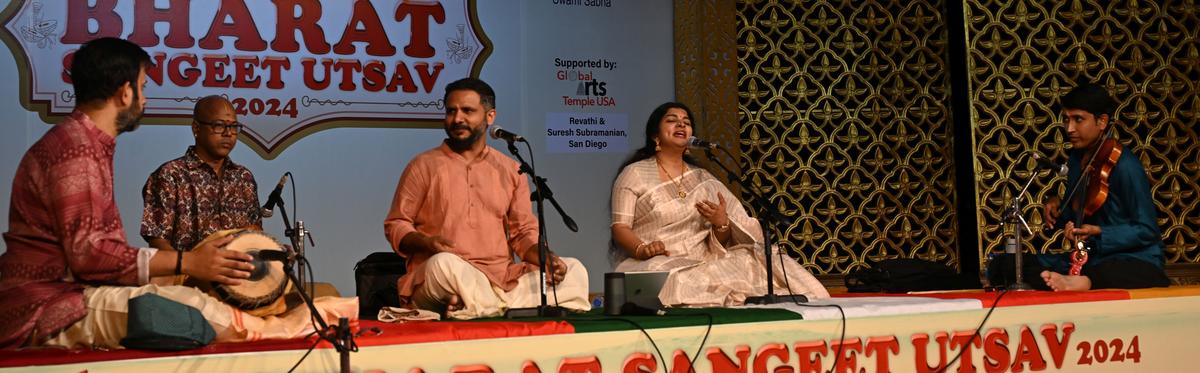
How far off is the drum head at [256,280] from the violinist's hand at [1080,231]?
3.89 m

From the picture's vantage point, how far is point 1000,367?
464 centimetres

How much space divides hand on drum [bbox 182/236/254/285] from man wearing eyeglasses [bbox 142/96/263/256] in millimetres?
1649

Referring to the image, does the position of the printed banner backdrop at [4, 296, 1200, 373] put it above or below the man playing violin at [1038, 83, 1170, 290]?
below

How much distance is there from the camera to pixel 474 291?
4707mm

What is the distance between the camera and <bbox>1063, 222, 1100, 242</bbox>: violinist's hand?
18.8 feet

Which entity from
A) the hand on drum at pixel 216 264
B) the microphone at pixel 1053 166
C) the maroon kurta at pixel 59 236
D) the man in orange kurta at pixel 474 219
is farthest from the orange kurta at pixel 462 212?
the microphone at pixel 1053 166

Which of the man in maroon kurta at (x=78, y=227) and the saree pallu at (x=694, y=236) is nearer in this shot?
the man in maroon kurta at (x=78, y=227)

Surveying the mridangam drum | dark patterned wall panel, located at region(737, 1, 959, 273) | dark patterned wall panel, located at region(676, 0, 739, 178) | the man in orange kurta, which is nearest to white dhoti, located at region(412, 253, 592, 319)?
the man in orange kurta

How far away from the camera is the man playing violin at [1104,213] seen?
584 cm

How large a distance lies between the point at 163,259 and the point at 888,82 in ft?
19.4

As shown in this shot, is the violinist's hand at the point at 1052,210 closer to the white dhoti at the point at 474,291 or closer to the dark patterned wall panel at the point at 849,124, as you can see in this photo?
the dark patterned wall panel at the point at 849,124

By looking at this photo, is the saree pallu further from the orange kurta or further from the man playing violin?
the man playing violin

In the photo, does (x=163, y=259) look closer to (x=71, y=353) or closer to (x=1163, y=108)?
(x=71, y=353)

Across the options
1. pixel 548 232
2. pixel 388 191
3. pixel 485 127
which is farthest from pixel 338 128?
pixel 485 127
